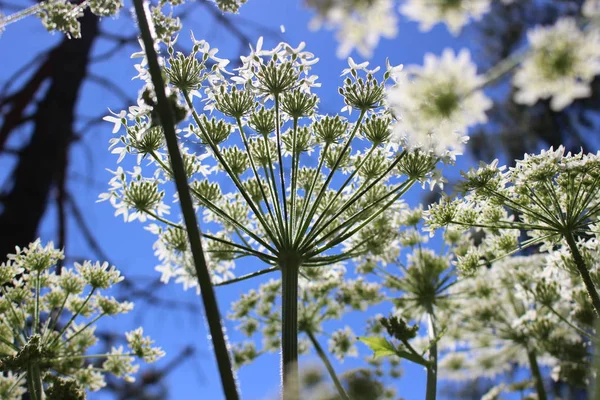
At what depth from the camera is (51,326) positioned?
3039mm

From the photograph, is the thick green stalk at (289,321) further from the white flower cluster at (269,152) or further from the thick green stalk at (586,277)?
the thick green stalk at (586,277)

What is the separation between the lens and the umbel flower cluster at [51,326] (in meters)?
2.82

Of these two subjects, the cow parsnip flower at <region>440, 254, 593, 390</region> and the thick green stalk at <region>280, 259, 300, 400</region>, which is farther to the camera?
the cow parsnip flower at <region>440, 254, 593, 390</region>

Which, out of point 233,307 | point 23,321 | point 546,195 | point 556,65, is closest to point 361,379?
point 556,65

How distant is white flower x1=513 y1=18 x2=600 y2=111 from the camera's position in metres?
1.06

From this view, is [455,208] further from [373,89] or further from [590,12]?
[590,12]

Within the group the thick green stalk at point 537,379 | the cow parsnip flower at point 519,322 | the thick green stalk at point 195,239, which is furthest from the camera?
the cow parsnip flower at point 519,322

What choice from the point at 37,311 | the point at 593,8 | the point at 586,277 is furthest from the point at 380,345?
the point at 37,311

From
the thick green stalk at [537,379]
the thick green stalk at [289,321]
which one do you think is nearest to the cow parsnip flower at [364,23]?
the thick green stalk at [289,321]

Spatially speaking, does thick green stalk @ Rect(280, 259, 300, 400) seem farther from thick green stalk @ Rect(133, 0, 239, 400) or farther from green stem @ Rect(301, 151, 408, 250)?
thick green stalk @ Rect(133, 0, 239, 400)

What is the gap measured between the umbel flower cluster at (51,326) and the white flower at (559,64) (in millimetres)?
2343

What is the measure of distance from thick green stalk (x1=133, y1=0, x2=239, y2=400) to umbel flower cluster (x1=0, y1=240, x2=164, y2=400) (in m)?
1.65

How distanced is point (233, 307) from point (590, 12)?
4034mm

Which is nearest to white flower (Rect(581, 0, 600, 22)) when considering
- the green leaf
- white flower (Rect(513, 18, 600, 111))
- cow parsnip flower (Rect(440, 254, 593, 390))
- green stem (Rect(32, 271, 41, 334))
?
white flower (Rect(513, 18, 600, 111))
